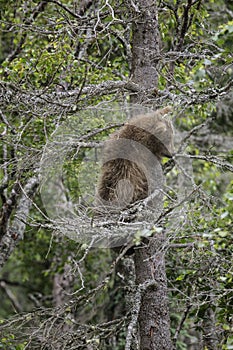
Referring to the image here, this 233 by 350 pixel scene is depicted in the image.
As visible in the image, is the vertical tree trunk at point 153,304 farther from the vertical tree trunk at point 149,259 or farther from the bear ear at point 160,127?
the bear ear at point 160,127

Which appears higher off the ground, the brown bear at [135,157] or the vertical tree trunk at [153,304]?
the brown bear at [135,157]

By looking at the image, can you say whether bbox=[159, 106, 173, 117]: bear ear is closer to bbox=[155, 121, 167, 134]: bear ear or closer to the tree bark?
bbox=[155, 121, 167, 134]: bear ear

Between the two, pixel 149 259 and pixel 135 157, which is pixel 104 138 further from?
pixel 149 259

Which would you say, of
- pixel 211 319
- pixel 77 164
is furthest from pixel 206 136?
pixel 211 319

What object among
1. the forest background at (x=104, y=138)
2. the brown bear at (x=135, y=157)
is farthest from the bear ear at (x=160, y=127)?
the forest background at (x=104, y=138)

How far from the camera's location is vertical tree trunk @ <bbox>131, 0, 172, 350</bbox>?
4582 mm

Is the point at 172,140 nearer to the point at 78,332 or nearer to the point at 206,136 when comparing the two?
the point at 78,332

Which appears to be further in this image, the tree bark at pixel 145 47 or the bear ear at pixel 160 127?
the tree bark at pixel 145 47

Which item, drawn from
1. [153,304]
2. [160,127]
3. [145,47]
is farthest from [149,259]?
[145,47]

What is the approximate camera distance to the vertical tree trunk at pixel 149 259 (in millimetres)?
4582

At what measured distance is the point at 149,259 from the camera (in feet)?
14.1

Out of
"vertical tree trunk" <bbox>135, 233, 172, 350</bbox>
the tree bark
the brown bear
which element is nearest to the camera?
"vertical tree trunk" <bbox>135, 233, 172, 350</bbox>

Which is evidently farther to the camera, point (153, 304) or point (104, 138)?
point (104, 138)

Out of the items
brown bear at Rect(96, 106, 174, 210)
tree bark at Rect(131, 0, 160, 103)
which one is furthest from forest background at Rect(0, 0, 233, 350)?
brown bear at Rect(96, 106, 174, 210)
